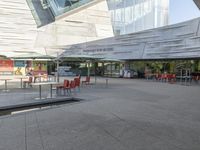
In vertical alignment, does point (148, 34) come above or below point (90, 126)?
above

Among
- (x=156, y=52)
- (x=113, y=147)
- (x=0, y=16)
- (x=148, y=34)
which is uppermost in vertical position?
(x=0, y=16)

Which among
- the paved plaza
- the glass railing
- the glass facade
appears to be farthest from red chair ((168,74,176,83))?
the glass railing

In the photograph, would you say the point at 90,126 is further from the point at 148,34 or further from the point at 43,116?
the point at 148,34

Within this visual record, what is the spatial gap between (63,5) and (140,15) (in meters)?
14.7

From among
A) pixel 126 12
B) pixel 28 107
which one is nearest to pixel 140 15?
pixel 126 12

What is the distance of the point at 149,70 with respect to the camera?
33938mm

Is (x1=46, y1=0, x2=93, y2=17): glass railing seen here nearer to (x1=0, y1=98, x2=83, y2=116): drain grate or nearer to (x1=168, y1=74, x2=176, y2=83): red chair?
(x1=168, y1=74, x2=176, y2=83): red chair

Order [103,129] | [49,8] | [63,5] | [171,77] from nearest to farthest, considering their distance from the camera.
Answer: [103,129], [171,77], [63,5], [49,8]

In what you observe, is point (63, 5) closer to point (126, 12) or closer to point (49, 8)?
point (49, 8)

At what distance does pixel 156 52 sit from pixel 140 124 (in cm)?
2167

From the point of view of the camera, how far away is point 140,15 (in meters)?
46.9

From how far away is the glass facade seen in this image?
152ft

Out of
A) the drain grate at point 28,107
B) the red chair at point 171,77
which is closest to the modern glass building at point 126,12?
the red chair at point 171,77

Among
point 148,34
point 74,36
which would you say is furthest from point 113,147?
point 74,36
